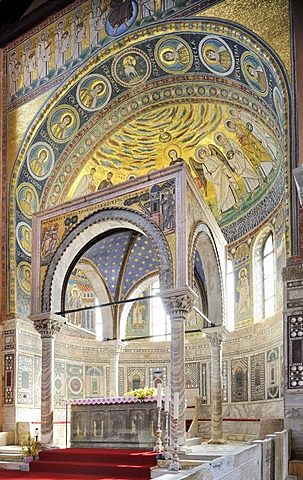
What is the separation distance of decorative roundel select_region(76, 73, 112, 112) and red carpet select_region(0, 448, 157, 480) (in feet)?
32.5

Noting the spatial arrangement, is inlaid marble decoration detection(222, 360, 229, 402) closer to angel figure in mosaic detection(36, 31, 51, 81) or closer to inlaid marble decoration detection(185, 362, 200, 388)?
inlaid marble decoration detection(185, 362, 200, 388)

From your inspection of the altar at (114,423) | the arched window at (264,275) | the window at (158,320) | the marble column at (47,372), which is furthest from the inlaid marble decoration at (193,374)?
the marble column at (47,372)

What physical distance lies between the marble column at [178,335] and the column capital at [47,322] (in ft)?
10.1

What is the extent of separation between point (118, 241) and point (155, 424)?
19.1 ft

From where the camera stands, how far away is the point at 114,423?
13562 millimetres

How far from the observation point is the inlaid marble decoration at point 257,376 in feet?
55.8

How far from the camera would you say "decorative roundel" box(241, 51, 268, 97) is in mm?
14875

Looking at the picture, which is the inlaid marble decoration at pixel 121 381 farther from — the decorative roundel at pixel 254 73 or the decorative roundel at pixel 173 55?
the decorative roundel at pixel 254 73

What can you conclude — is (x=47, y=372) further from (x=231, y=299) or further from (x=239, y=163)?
(x=239, y=163)

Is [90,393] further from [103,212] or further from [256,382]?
[103,212]

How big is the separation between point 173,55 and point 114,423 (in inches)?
372

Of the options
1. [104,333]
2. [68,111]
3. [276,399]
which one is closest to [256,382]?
[276,399]

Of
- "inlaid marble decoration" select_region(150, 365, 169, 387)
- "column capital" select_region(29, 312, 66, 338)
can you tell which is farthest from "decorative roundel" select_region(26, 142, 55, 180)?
"inlaid marble decoration" select_region(150, 365, 169, 387)

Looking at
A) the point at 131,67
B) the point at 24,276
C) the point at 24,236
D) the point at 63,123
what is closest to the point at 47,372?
the point at 24,276
